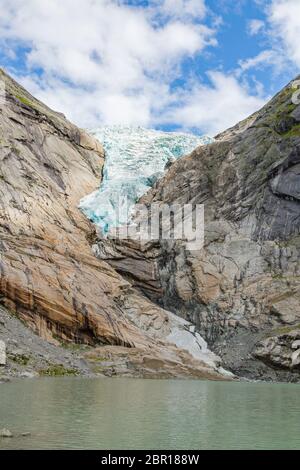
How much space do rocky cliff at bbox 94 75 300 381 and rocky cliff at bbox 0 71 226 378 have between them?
3.47m

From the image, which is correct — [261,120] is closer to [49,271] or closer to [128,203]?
[128,203]

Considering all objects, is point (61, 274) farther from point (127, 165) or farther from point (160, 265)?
point (127, 165)

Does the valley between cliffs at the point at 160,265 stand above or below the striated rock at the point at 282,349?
above

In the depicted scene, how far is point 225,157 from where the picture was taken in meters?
83.4

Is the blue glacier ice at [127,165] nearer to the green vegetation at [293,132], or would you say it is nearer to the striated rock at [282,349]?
the green vegetation at [293,132]

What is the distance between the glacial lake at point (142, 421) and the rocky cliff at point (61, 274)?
2283 centimetres

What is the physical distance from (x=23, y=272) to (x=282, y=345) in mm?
28623

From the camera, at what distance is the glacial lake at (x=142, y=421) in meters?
15.9

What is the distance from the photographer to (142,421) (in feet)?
65.5

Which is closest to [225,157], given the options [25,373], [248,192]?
[248,192]

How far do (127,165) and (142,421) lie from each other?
78267 millimetres

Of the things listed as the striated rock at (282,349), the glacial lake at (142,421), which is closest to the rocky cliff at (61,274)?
the striated rock at (282,349)

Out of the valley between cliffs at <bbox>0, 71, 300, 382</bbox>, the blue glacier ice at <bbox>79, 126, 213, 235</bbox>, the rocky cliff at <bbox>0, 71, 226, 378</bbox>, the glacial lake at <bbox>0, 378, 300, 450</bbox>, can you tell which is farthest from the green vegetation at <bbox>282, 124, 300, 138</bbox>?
the glacial lake at <bbox>0, 378, 300, 450</bbox>

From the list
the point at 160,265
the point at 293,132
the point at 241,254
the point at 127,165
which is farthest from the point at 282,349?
the point at 127,165
